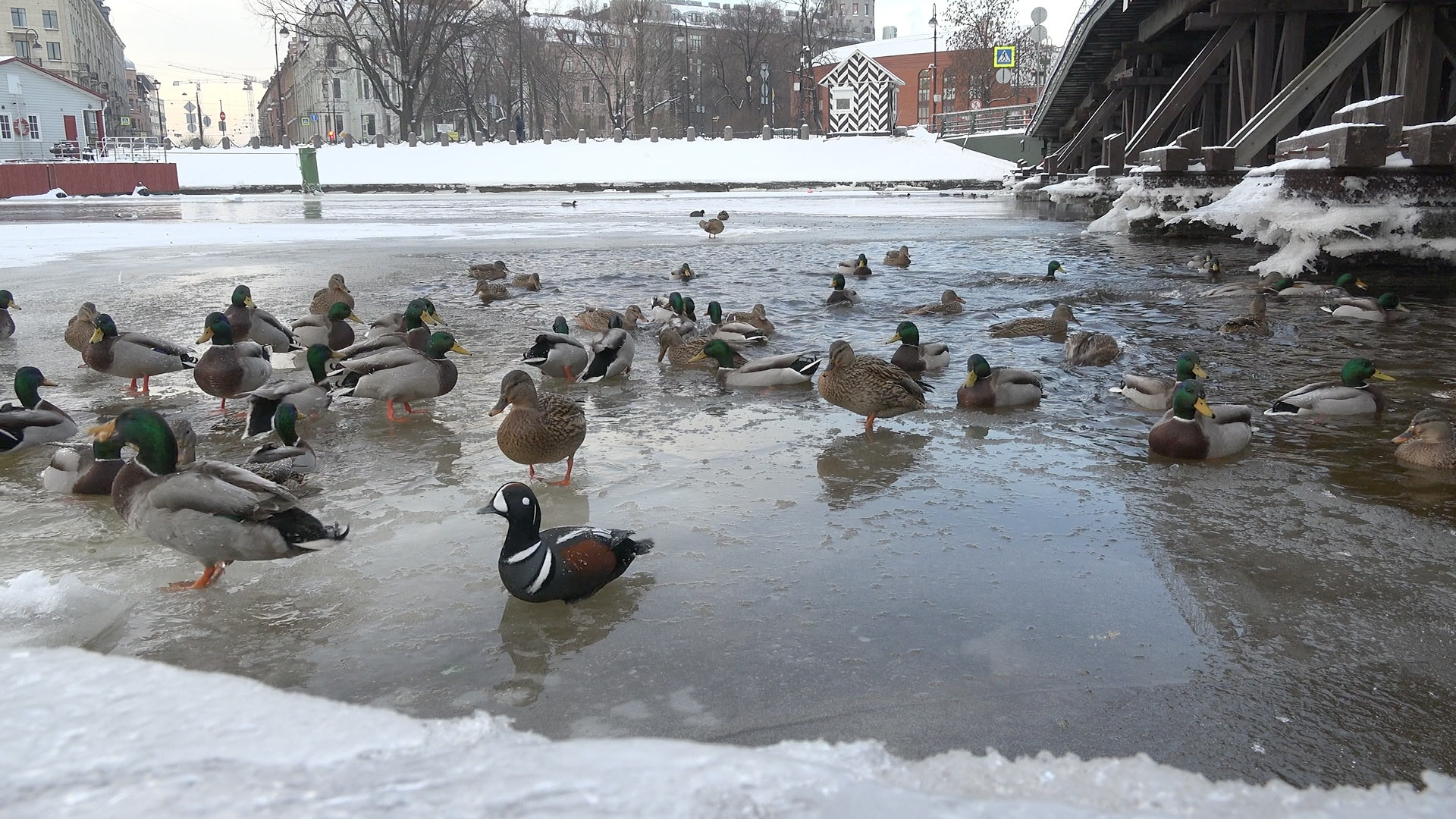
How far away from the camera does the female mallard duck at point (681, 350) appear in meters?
7.05

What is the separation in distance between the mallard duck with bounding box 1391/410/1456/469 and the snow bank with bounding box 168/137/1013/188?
3541 centimetres

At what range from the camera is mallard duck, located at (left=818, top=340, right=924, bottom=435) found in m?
5.18

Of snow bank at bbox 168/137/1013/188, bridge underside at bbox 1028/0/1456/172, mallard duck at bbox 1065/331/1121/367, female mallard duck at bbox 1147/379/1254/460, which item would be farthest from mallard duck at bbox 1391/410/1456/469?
snow bank at bbox 168/137/1013/188

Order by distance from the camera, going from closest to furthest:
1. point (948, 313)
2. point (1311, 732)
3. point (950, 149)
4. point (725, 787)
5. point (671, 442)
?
point (725, 787) < point (1311, 732) < point (671, 442) < point (948, 313) < point (950, 149)

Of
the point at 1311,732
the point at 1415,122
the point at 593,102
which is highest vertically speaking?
the point at 593,102

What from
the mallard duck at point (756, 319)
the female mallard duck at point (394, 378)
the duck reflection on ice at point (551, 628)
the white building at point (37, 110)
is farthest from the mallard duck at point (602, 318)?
the white building at point (37, 110)

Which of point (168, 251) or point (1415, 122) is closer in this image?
point (1415, 122)

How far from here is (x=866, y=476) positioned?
451cm

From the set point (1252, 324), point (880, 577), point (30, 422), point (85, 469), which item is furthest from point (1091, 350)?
point (30, 422)

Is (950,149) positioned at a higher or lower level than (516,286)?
higher

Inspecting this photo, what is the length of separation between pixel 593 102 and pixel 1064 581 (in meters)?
93.9

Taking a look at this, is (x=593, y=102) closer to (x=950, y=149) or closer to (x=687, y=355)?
(x=950, y=149)

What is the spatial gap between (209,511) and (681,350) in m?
4.21

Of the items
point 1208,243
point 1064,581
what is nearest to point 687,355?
point 1064,581
